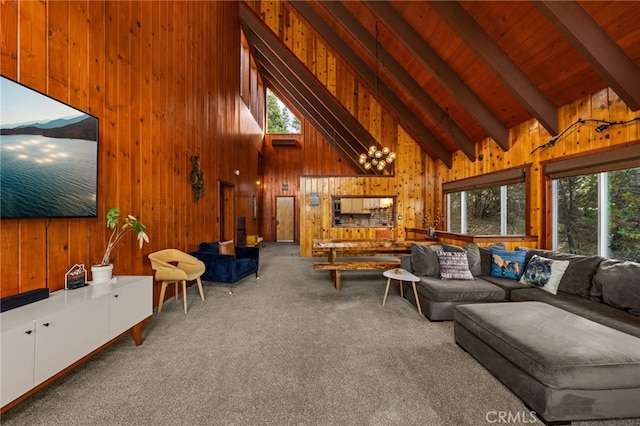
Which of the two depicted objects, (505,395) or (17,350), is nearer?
(17,350)

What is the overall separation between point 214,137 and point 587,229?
6.05 meters

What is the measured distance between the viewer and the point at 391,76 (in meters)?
5.21

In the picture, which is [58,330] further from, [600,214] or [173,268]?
[600,214]

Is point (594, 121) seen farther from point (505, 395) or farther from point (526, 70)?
point (505, 395)

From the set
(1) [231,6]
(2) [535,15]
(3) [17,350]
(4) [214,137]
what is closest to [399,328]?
(3) [17,350]

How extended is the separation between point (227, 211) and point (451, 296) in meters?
4.99

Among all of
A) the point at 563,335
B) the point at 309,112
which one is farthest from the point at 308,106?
the point at 563,335

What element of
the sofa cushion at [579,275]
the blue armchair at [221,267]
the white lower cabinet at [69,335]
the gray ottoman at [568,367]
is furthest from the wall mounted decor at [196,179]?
the sofa cushion at [579,275]

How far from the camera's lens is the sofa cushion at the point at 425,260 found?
346cm

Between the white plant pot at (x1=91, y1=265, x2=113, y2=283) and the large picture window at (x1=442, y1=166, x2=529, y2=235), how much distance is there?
5.46 metres

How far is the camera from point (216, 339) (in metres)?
2.49

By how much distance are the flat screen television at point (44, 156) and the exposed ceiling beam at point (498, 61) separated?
390 cm

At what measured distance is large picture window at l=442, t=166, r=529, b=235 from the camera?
4.40m

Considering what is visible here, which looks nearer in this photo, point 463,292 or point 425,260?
point 463,292
